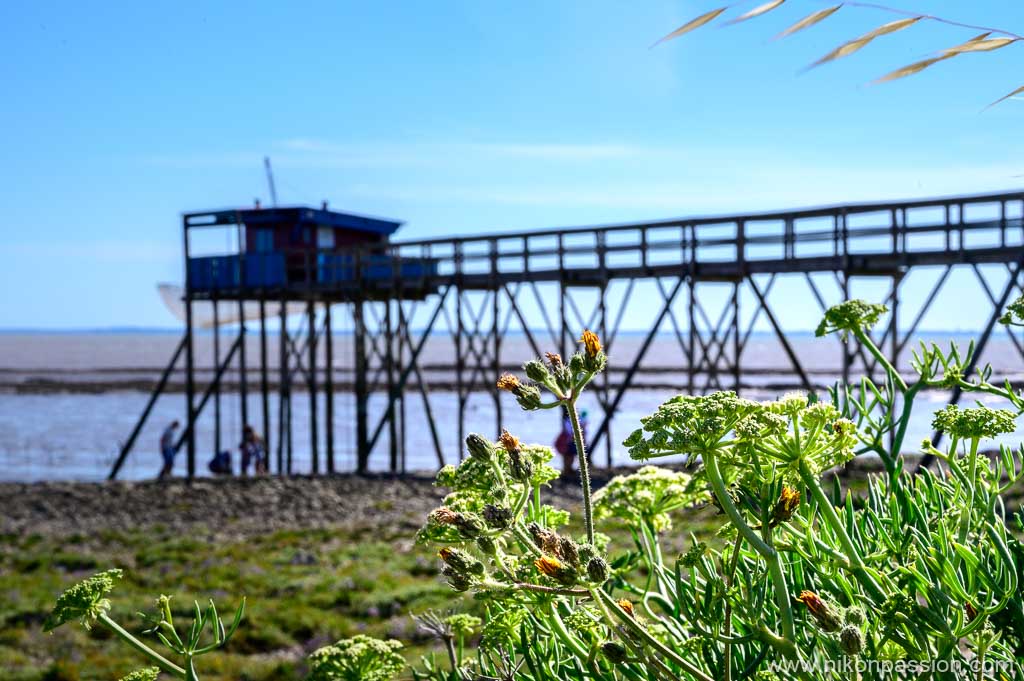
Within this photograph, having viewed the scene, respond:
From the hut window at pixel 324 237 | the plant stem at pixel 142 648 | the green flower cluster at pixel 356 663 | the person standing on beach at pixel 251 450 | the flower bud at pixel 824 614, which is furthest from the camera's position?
the hut window at pixel 324 237

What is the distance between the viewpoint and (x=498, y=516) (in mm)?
1749

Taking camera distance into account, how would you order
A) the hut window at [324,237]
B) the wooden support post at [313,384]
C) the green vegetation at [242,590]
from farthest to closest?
the hut window at [324,237] < the wooden support post at [313,384] < the green vegetation at [242,590]

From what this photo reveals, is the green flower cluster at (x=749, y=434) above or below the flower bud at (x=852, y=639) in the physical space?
above

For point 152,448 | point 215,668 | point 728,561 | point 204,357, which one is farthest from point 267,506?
point 204,357

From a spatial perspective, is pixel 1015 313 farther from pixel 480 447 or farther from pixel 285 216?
pixel 285 216

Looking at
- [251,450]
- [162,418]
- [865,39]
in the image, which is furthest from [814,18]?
[162,418]

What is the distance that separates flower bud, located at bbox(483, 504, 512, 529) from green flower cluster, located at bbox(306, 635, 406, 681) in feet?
2.71

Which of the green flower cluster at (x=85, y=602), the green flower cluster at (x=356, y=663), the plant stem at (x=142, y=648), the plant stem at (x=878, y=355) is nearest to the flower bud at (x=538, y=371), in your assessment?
the plant stem at (x=878, y=355)

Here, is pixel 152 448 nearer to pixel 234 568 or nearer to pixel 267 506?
pixel 267 506

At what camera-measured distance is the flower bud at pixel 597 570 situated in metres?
1.56

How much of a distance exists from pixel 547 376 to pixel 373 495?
18676 millimetres

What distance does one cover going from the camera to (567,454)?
1938cm

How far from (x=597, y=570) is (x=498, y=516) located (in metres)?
0.24

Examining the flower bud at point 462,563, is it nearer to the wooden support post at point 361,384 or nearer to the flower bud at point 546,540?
the flower bud at point 546,540
